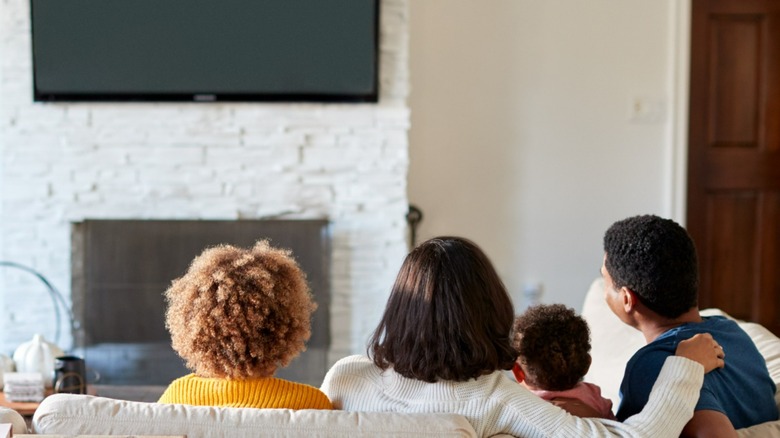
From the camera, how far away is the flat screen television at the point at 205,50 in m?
3.42

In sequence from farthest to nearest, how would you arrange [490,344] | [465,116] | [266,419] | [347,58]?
[465,116], [347,58], [490,344], [266,419]

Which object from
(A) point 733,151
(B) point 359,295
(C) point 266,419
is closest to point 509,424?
(C) point 266,419

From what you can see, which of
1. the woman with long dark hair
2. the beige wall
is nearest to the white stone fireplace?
the beige wall

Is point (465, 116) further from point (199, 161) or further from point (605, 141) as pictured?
point (199, 161)

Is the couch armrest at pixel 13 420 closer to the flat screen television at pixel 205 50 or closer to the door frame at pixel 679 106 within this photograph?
the flat screen television at pixel 205 50

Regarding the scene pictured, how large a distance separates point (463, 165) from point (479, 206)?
0.62 ft

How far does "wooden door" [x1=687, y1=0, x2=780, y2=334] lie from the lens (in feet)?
13.0

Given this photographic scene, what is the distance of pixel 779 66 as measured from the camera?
156 inches

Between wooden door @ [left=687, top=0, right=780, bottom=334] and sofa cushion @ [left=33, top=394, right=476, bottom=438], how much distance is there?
118 inches

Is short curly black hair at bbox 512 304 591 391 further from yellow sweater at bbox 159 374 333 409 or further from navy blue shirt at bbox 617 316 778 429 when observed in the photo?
yellow sweater at bbox 159 374 333 409

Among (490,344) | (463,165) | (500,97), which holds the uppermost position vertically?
(500,97)

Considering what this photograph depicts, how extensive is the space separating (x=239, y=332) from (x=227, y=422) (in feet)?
0.53

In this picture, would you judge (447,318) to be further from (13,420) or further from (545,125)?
(545,125)

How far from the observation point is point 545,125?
12.8 ft
